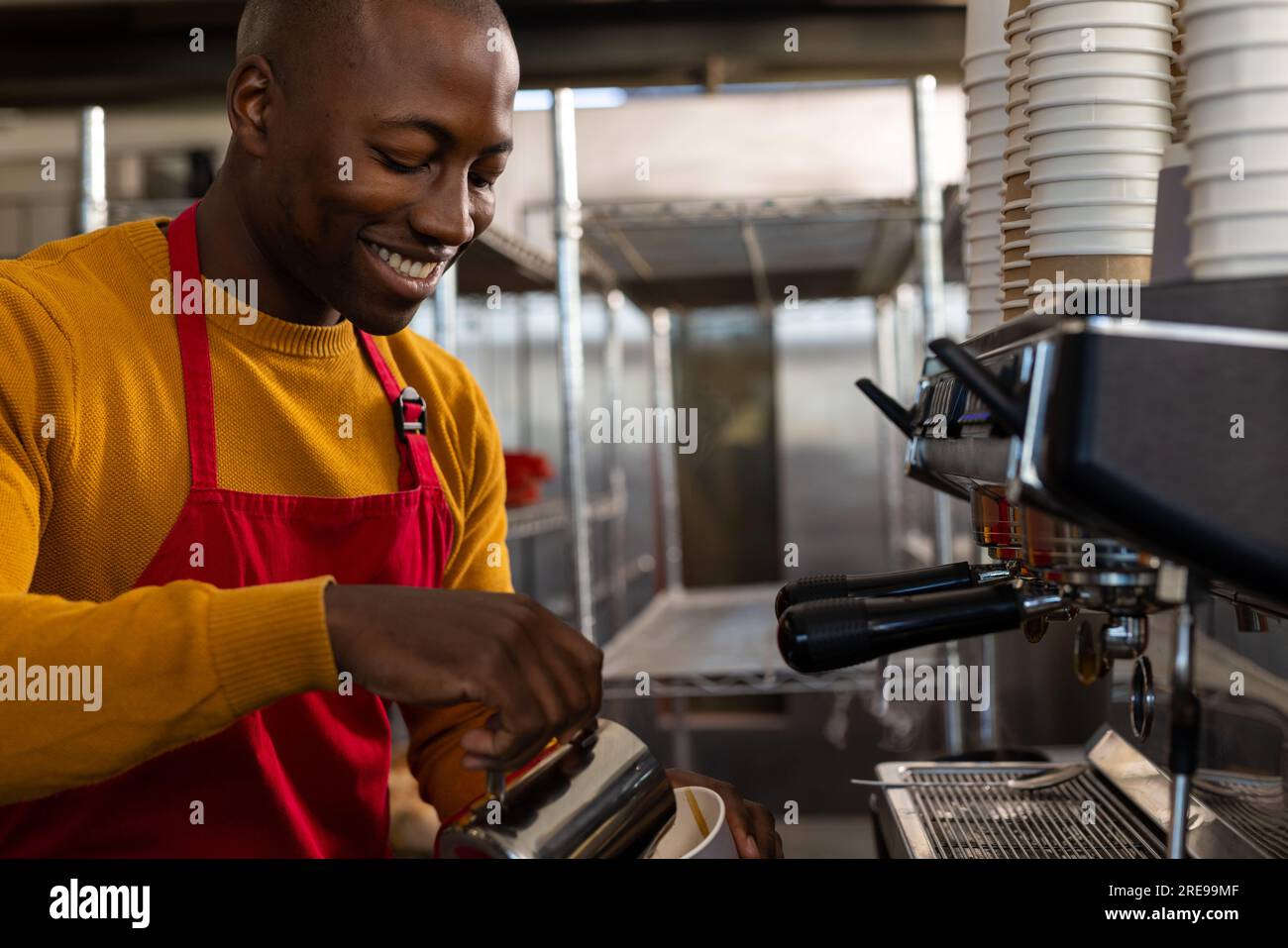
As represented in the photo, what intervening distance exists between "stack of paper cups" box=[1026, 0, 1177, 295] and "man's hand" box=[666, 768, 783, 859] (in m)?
0.43

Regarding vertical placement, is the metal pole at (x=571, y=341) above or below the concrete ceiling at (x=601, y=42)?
below

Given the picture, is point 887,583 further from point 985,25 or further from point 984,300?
point 985,25

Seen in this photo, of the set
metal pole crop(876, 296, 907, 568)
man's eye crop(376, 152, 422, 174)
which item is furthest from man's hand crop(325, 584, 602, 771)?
metal pole crop(876, 296, 907, 568)

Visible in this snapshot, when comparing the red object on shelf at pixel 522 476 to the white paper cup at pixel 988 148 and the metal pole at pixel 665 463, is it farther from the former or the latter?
the white paper cup at pixel 988 148

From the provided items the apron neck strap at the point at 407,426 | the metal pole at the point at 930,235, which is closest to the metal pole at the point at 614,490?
the metal pole at the point at 930,235

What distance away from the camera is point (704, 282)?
10.9 ft

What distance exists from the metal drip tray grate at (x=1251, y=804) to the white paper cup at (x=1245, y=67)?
20.5 inches

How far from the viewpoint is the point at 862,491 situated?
4.44 metres

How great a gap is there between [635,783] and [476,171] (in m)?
0.48

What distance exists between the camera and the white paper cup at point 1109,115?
0.76 m

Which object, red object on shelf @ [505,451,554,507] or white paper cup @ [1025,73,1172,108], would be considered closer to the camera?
white paper cup @ [1025,73,1172,108]

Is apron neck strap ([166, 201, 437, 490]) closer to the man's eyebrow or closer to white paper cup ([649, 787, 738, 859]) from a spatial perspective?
the man's eyebrow

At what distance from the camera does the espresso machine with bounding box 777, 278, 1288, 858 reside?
0.53m
